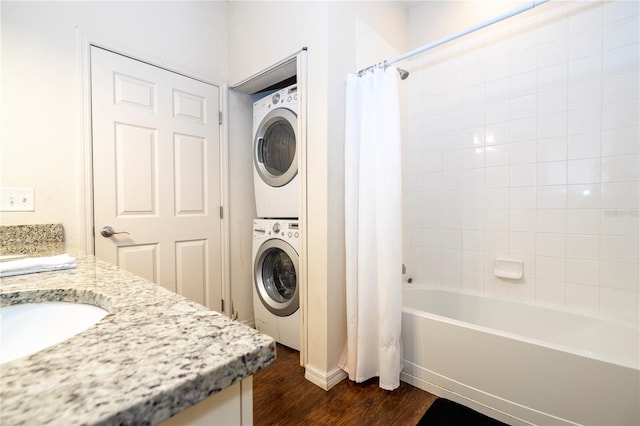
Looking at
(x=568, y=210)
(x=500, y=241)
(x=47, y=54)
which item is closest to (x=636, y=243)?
(x=568, y=210)

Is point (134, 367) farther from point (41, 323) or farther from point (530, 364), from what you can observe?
point (530, 364)

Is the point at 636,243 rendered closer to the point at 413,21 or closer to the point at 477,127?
the point at 477,127

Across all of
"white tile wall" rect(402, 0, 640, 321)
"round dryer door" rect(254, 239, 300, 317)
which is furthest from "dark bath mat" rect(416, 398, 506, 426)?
"round dryer door" rect(254, 239, 300, 317)

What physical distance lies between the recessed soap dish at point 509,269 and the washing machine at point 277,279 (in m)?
1.40

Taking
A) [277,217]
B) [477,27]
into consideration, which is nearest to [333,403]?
[277,217]

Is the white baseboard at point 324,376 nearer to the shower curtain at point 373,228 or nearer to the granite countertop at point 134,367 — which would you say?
the shower curtain at point 373,228

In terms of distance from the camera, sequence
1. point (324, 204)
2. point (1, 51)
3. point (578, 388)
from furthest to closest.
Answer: point (324, 204)
point (1, 51)
point (578, 388)

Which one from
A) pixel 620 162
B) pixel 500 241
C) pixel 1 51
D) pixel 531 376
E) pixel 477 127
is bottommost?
pixel 531 376

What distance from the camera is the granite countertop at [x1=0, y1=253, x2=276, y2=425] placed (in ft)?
0.90

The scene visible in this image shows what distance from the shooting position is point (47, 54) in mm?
1476

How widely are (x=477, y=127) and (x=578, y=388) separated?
5.27 feet

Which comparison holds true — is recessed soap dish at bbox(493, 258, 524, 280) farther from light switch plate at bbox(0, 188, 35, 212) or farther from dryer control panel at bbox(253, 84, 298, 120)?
light switch plate at bbox(0, 188, 35, 212)

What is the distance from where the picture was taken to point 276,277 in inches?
88.1

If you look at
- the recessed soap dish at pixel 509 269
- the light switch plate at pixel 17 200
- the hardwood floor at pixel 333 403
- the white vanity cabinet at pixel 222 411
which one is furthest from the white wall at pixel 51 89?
the recessed soap dish at pixel 509 269
